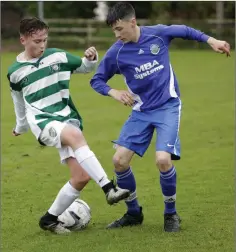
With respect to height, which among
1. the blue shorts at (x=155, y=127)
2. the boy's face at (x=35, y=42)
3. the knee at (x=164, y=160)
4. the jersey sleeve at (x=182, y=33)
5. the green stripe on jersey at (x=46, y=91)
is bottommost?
the knee at (x=164, y=160)

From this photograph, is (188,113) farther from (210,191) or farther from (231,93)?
(210,191)

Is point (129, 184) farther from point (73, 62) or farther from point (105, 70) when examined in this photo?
point (73, 62)

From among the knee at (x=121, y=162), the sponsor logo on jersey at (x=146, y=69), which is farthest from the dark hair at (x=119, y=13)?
the knee at (x=121, y=162)

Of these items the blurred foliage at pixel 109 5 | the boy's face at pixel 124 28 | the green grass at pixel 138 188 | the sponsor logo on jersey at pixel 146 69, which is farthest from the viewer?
the blurred foliage at pixel 109 5

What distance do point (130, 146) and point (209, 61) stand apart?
2295 cm

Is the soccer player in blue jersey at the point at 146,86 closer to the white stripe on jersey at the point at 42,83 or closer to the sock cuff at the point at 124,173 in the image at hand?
the sock cuff at the point at 124,173

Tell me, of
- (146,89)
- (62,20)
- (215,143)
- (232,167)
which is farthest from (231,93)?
(62,20)

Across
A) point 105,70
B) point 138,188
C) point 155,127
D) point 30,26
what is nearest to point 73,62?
point 105,70

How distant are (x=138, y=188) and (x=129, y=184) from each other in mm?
2001

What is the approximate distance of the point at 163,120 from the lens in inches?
301

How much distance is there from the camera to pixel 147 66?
7680 mm

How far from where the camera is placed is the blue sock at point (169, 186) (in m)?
7.58

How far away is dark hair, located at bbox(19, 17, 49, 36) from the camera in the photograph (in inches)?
289

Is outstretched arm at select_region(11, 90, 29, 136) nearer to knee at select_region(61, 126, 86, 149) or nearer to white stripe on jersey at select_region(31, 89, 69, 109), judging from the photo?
white stripe on jersey at select_region(31, 89, 69, 109)
